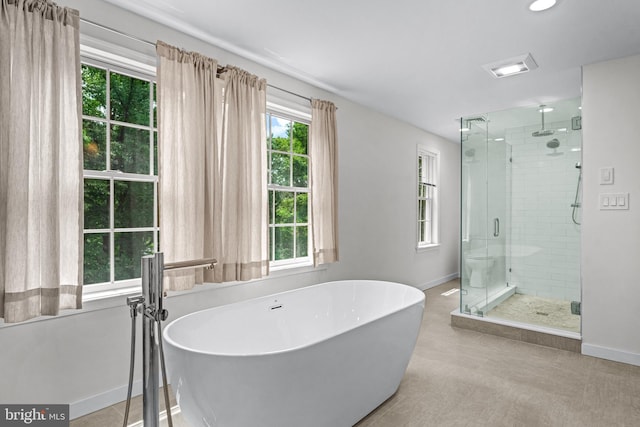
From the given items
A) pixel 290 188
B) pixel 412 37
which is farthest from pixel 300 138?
pixel 412 37

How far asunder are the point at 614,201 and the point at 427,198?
295 cm

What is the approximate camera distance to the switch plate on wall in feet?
9.88

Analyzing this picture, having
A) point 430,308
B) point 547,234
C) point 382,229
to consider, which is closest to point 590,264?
point 547,234

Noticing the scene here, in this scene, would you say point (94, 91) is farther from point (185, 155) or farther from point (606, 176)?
point (606, 176)

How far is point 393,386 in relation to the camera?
2.37 meters

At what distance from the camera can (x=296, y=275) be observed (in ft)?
11.6

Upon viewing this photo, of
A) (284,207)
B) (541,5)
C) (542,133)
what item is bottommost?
(284,207)

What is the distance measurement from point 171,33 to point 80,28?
24.1 inches

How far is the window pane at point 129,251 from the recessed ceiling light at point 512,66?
3216 mm

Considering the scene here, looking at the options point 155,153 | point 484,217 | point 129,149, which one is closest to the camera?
point 129,149

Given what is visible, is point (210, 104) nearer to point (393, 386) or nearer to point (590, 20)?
point (393, 386)

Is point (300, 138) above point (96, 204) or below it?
above

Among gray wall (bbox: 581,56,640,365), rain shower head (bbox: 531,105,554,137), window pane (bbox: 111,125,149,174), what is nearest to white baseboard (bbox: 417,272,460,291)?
gray wall (bbox: 581,56,640,365)

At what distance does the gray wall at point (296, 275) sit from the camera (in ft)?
6.57
